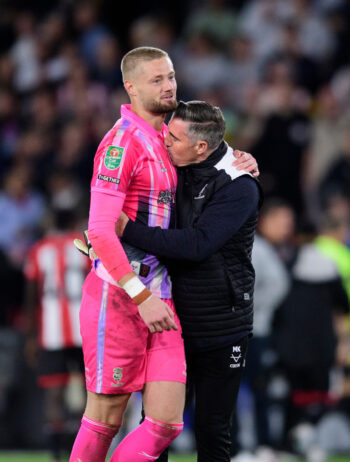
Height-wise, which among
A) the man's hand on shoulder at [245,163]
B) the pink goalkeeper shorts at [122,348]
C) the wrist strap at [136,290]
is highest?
the man's hand on shoulder at [245,163]

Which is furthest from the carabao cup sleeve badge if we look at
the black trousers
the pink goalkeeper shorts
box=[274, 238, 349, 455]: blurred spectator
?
box=[274, 238, 349, 455]: blurred spectator

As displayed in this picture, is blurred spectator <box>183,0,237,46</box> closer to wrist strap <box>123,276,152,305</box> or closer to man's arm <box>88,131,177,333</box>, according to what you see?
man's arm <box>88,131,177,333</box>

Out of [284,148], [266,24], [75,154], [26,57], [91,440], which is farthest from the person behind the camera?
[26,57]

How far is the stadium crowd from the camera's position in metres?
7.89

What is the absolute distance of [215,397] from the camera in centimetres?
482

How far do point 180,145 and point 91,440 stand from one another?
1.45 m

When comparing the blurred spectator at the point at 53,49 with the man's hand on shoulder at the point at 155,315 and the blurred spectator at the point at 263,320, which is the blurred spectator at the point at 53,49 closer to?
the blurred spectator at the point at 263,320

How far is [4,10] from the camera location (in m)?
13.1

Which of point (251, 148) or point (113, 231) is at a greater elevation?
point (113, 231)

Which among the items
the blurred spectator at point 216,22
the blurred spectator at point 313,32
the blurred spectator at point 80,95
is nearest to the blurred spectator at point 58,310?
the blurred spectator at point 80,95

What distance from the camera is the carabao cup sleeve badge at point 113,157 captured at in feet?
15.0

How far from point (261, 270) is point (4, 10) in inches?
276

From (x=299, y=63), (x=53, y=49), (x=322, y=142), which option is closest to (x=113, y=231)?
(x=322, y=142)

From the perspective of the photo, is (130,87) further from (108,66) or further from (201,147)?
(108,66)
